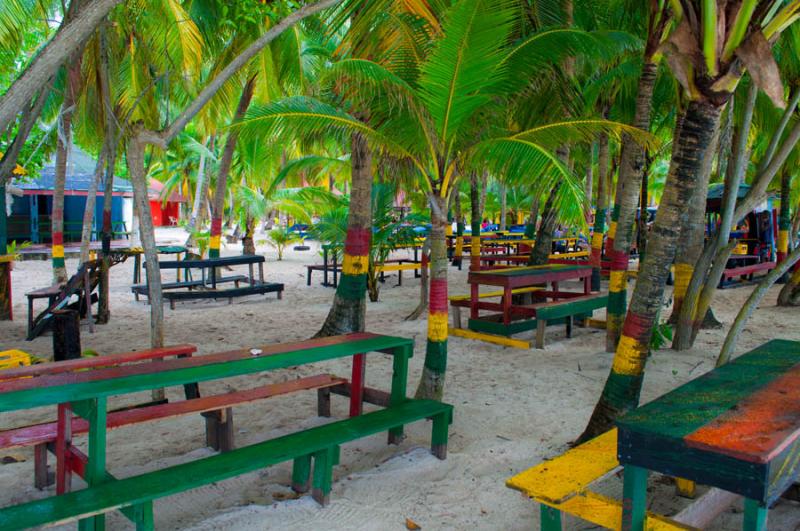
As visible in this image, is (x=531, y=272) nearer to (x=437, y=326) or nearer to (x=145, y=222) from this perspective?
(x=437, y=326)

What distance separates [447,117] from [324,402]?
244cm

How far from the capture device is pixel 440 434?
4.17 metres

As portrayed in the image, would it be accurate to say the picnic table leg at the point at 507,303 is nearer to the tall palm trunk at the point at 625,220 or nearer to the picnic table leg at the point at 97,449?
the tall palm trunk at the point at 625,220

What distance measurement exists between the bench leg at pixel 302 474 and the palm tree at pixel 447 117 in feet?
5.17

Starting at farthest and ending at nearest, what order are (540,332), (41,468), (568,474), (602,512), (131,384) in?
(540,332) → (41,468) → (131,384) → (568,474) → (602,512)

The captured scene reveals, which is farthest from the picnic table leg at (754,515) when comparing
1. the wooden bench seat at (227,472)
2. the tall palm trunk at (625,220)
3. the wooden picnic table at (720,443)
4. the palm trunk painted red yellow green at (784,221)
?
the palm trunk painted red yellow green at (784,221)

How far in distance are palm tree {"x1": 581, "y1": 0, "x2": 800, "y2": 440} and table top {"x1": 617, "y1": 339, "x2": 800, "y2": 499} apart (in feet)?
3.43

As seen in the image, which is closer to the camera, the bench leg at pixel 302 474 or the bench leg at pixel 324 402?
the bench leg at pixel 302 474

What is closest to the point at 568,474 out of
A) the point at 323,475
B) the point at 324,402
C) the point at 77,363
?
the point at 323,475

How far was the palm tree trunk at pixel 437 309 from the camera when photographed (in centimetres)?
491

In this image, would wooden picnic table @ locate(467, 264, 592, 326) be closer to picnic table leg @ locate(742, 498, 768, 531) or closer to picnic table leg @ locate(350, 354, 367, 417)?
picnic table leg @ locate(350, 354, 367, 417)

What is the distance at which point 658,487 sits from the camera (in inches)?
144

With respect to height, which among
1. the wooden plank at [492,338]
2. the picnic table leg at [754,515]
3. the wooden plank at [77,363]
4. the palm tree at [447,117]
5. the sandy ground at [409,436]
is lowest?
the sandy ground at [409,436]

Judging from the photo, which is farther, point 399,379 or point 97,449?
point 399,379
